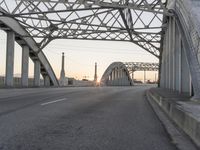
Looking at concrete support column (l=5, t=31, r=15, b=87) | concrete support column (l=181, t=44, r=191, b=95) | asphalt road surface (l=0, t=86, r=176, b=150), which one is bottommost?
asphalt road surface (l=0, t=86, r=176, b=150)

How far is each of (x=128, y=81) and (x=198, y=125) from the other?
108560 millimetres

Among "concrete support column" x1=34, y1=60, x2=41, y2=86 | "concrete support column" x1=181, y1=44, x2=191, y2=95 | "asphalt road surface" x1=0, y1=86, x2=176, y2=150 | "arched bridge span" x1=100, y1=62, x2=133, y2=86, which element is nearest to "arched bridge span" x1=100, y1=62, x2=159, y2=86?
"arched bridge span" x1=100, y1=62, x2=133, y2=86

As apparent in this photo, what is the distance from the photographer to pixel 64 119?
37.8 feet

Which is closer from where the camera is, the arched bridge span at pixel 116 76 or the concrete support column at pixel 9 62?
the concrete support column at pixel 9 62

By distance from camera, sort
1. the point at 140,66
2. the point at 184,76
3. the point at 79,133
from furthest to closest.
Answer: the point at 140,66 → the point at 184,76 → the point at 79,133

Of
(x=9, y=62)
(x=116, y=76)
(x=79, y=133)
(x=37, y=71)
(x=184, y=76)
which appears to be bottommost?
(x=79, y=133)

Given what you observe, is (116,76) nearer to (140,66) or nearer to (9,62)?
(140,66)

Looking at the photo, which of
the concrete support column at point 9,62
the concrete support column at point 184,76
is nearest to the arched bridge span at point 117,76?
A: the concrete support column at point 9,62

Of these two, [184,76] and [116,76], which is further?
[116,76]

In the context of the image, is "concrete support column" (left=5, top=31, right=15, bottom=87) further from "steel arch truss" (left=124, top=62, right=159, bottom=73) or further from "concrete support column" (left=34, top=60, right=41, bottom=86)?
"steel arch truss" (left=124, top=62, right=159, bottom=73)

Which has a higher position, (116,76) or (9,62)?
(116,76)

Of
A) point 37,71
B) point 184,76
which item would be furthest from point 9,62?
point 184,76

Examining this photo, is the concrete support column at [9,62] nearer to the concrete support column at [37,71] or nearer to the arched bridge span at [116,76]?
the concrete support column at [37,71]

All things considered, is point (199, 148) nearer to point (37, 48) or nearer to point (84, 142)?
point (84, 142)
